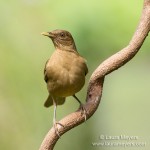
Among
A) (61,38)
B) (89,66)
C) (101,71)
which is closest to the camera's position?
(101,71)

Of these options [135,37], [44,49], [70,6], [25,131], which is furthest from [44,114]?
[135,37]

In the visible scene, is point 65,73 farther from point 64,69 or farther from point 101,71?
point 101,71

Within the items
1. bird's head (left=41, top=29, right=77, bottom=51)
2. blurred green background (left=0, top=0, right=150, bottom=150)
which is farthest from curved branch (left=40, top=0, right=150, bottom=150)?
blurred green background (left=0, top=0, right=150, bottom=150)

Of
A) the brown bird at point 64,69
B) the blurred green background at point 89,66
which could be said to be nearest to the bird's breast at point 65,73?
the brown bird at point 64,69

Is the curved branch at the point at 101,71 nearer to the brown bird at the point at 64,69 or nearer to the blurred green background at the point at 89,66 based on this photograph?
the brown bird at the point at 64,69

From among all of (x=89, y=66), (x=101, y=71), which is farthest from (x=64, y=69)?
(x=89, y=66)

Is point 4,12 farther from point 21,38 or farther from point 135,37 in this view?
point 135,37
